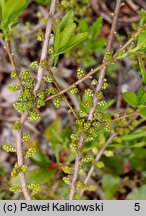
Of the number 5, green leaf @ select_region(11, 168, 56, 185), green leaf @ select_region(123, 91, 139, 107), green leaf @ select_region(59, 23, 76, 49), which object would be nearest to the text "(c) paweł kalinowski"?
the number 5

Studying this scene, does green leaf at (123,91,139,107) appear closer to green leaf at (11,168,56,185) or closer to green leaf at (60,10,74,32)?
green leaf at (60,10,74,32)

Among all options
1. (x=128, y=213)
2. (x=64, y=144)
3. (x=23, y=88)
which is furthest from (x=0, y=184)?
(x=23, y=88)

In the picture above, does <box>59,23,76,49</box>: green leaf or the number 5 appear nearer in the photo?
<box>59,23,76,49</box>: green leaf

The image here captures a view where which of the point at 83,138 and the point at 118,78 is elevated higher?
the point at 118,78

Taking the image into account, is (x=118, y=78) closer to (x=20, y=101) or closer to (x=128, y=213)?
(x=128, y=213)

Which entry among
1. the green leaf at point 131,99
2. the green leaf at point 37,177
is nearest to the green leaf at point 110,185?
the green leaf at point 37,177

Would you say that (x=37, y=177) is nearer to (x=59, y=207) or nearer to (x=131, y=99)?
(x=59, y=207)

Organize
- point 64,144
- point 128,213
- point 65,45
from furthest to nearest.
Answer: point 64,144 < point 128,213 < point 65,45

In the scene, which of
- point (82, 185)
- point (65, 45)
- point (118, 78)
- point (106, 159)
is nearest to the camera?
point (65, 45)

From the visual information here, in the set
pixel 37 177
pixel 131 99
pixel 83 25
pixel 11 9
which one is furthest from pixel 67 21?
pixel 37 177
